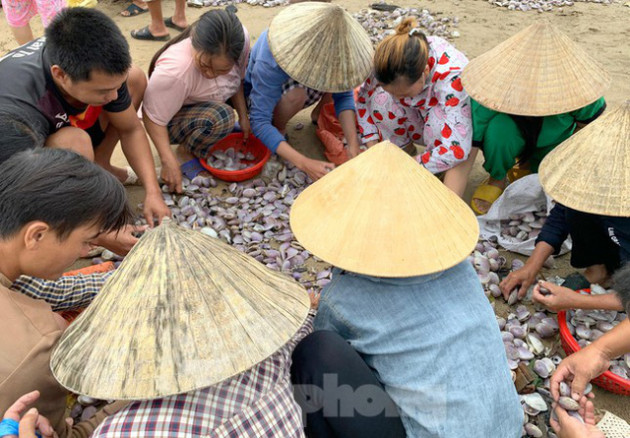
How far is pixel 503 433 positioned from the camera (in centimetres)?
114

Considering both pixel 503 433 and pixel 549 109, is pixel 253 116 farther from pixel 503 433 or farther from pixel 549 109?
pixel 503 433

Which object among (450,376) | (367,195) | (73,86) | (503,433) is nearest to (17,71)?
(73,86)

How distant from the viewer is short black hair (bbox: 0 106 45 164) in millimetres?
1441

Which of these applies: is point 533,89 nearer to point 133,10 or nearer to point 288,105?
point 288,105

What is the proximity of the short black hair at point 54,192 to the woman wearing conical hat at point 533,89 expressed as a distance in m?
1.40

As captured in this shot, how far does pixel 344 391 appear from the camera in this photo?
115cm

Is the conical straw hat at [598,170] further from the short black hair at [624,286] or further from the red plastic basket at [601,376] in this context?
the red plastic basket at [601,376]

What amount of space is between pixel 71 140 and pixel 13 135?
1.16ft

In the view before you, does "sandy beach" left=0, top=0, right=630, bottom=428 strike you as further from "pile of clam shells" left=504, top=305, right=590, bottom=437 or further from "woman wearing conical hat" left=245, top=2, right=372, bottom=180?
"pile of clam shells" left=504, top=305, right=590, bottom=437

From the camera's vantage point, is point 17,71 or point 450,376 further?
point 17,71

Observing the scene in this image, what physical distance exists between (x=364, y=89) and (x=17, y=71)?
56.1 inches

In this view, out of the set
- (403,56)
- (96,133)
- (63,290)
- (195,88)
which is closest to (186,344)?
(63,290)

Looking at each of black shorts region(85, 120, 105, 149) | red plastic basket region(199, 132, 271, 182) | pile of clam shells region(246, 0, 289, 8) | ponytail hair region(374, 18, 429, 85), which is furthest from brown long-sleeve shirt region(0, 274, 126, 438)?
pile of clam shells region(246, 0, 289, 8)

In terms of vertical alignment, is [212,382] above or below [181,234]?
below
